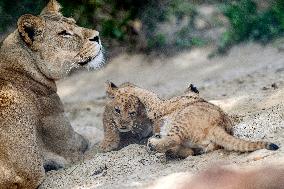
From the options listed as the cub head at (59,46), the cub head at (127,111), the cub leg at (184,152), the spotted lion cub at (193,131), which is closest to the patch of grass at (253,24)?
the cub head at (127,111)

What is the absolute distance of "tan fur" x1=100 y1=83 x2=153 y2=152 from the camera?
22.7ft

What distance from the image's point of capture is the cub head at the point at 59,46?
6.91 meters

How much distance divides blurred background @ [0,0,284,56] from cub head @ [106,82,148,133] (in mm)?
3718

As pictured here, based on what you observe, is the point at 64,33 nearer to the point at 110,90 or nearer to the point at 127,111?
the point at 110,90

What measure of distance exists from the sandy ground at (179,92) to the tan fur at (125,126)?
0.25 m

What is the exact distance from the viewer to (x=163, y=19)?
37.1 feet

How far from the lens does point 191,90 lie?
6.94m

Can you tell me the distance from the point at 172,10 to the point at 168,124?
537cm

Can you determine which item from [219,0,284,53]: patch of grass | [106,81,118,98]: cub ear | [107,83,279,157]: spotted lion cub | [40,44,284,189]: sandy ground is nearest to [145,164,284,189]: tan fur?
[40,44,284,189]: sandy ground

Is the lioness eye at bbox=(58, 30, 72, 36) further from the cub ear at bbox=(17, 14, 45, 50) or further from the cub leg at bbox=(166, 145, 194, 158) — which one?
the cub leg at bbox=(166, 145, 194, 158)

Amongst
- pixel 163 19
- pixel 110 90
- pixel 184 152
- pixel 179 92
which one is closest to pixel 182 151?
pixel 184 152

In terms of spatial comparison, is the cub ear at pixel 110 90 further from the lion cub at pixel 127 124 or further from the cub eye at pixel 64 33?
the cub eye at pixel 64 33

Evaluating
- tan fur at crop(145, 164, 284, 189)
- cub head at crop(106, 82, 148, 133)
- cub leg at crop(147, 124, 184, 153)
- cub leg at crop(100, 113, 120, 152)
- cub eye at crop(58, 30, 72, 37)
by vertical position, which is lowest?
cub leg at crop(100, 113, 120, 152)

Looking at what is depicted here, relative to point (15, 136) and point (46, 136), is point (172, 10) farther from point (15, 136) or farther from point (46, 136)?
point (15, 136)
